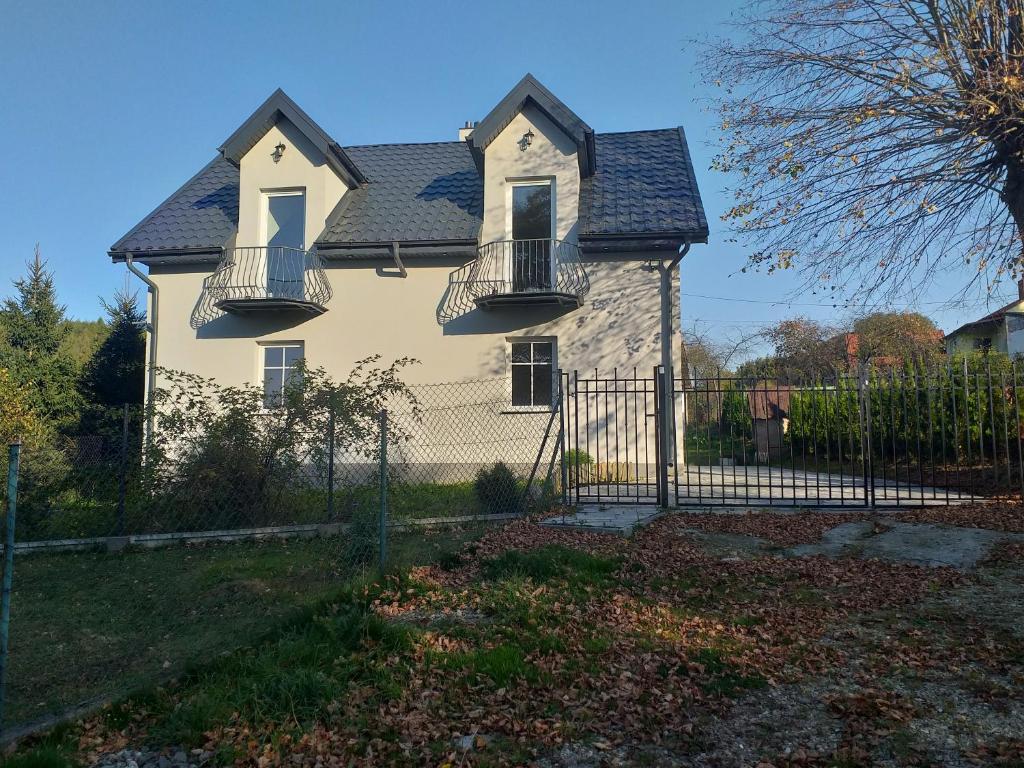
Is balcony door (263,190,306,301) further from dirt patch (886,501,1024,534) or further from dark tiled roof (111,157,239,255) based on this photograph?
dirt patch (886,501,1024,534)

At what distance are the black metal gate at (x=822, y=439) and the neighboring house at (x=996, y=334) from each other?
65.0 ft

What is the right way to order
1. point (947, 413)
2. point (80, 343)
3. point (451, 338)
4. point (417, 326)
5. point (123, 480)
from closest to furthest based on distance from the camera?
point (123, 480)
point (947, 413)
point (451, 338)
point (417, 326)
point (80, 343)

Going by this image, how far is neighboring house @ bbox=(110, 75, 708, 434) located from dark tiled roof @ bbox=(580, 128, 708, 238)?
2.1 inches

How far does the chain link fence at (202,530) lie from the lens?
477 centimetres

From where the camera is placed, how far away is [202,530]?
25.8 ft

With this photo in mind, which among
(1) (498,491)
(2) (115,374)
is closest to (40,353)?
(2) (115,374)

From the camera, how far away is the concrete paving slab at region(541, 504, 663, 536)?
7.63 metres

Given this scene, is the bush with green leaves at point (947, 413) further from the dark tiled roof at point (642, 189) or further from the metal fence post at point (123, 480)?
the metal fence post at point (123, 480)

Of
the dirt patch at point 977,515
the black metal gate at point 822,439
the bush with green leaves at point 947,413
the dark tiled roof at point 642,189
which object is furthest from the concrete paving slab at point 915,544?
the dark tiled roof at point 642,189

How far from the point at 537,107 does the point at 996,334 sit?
106 ft

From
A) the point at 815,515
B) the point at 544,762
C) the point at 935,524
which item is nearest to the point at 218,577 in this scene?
the point at 544,762

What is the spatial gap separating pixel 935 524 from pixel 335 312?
11.1 meters

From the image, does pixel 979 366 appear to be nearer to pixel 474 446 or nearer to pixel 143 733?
pixel 474 446

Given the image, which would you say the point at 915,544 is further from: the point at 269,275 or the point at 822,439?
the point at 269,275
